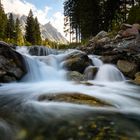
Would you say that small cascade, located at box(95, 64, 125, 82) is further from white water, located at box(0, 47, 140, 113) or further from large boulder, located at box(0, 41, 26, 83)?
large boulder, located at box(0, 41, 26, 83)

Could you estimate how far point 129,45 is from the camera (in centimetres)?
1917

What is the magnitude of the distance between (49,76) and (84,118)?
31.5 ft

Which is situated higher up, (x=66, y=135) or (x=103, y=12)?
(x=103, y=12)

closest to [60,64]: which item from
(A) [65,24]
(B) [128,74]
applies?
(B) [128,74]

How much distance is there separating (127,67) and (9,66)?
25.1 feet

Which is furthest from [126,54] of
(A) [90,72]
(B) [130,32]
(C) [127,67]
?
(B) [130,32]

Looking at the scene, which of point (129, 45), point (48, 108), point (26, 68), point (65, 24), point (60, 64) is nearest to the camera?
point (48, 108)

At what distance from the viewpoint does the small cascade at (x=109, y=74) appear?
15.8m

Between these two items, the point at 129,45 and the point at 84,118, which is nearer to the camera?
the point at 84,118

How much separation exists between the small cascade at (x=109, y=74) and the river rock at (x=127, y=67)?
41 cm

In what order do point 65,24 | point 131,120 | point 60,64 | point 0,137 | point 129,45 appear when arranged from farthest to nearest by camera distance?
point 65,24 < point 129,45 < point 60,64 < point 131,120 < point 0,137

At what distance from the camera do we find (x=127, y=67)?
54.9ft

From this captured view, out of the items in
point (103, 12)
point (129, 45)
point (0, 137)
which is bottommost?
point (0, 137)

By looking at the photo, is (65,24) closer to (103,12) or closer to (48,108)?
(103,12)
